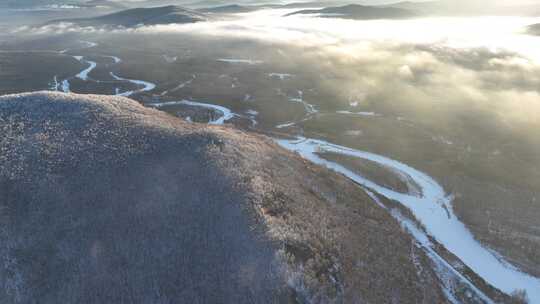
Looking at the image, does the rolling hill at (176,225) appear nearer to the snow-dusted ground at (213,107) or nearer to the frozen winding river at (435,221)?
the frozen winding river at (435,221)

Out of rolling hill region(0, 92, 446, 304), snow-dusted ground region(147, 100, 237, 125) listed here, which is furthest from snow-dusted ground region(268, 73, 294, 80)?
rolling hill region(0, 92, 446, 304)

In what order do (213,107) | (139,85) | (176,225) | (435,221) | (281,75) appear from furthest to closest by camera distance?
(281,75) < (139,85) < (213,107) < (435,221) < (176,225)

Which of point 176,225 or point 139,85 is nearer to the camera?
point 176,225

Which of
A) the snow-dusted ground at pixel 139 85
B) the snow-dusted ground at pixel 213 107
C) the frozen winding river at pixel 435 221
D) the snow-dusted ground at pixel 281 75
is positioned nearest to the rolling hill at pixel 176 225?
the frozen winding river at pixel 435 221

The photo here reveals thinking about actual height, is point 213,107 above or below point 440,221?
above

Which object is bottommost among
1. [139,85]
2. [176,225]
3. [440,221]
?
[440,221]

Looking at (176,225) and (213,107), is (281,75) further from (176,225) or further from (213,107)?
(176,225)

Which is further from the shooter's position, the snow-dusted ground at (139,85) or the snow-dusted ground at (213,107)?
the snow-dusted ground at (139,85)

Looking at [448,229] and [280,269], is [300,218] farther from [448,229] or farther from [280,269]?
[448,229]

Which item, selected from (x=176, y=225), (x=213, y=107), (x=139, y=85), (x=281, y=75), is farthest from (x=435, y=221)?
(x=139, y=85)
